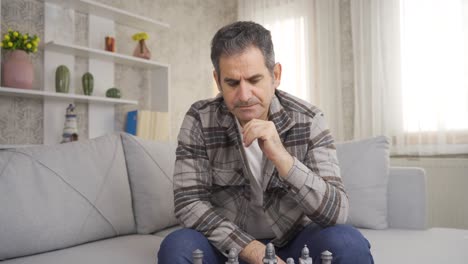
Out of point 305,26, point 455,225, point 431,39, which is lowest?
point 455,225

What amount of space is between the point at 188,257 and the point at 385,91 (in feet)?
8.71

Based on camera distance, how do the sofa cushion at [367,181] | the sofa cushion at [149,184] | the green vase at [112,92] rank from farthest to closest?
1. the green vase at [112,92]
2. the sofa cushion at [367,181]
3. the sofa cushion at [149,184]

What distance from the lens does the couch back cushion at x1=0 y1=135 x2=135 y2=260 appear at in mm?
1260

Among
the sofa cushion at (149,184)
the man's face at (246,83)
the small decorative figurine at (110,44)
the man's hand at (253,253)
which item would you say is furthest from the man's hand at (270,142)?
the small decorative figurine at (110,44)

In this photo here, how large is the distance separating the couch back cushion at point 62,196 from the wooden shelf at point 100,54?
4.51 feet

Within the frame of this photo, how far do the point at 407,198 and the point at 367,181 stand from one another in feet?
0.65

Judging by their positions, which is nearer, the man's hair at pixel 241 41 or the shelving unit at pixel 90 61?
the man's hair at pixel 241 41

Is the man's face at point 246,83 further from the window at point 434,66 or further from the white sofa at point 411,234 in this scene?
the window at point 434,66

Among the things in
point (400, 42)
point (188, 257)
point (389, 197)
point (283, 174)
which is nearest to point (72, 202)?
point (188, 257)

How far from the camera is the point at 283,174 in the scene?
108 cm

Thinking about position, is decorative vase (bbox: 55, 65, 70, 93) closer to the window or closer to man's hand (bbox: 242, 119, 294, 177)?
man's hand (bbox: 242, 119, 294, 177)

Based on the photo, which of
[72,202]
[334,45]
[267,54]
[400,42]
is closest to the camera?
[267,54]

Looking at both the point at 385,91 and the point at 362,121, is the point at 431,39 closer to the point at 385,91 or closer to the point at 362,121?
the point at 385,91

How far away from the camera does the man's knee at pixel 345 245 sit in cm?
94
